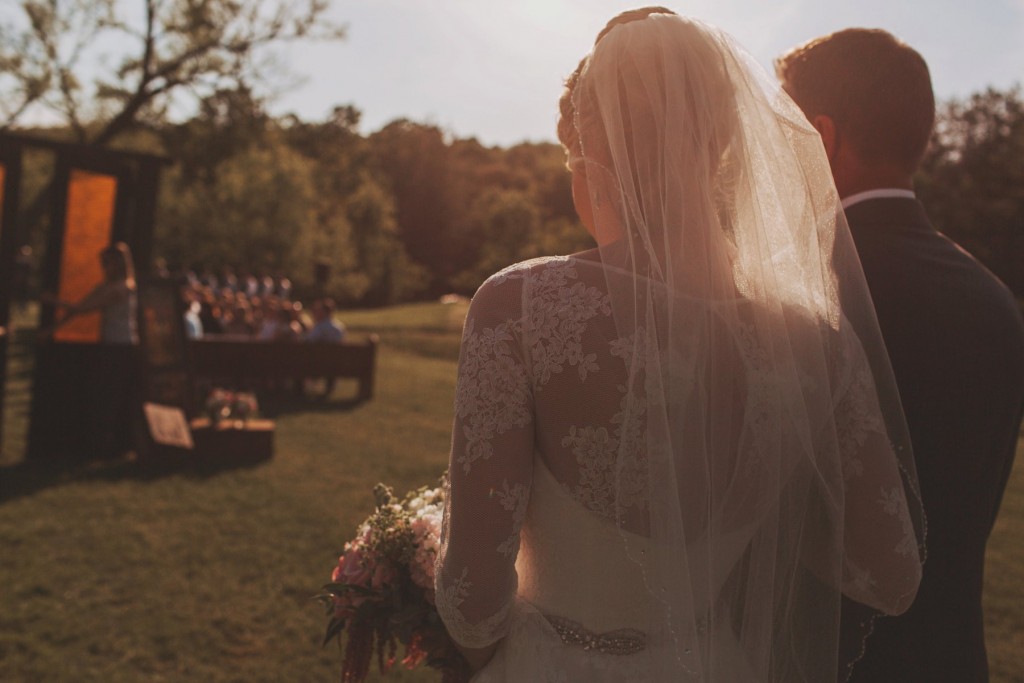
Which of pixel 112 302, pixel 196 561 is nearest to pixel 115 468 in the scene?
pixel 112 302

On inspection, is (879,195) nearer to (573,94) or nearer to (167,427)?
(573,94)

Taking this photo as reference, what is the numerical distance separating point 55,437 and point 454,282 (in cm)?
6025

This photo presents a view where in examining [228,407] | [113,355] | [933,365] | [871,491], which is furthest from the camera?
[228,407]

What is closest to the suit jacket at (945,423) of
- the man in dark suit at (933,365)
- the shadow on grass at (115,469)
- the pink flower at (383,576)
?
the man in dark suit at (933,365)

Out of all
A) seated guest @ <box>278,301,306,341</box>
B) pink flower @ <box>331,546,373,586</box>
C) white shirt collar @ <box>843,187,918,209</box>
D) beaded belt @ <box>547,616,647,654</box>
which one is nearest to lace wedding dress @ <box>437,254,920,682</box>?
beaded belt @ <box>547,616,647,654</box>

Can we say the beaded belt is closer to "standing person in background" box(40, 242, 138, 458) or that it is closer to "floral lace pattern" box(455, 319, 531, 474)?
"floral lace pattern" box(455, 319, 531, 474)

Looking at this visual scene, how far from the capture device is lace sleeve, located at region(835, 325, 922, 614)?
1.86 metres

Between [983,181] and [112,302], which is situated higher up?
[983,181]

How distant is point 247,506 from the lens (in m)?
8.37

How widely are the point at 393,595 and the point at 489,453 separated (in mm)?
721

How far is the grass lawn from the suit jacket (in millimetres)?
3517

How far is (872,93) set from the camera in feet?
7.35

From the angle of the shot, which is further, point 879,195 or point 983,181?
point 983,181

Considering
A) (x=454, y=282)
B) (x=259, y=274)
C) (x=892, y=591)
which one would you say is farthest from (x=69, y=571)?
(x=454, y=282)
